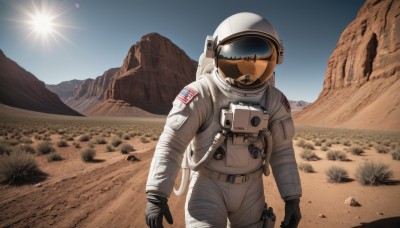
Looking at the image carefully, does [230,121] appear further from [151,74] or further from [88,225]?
[151,74]

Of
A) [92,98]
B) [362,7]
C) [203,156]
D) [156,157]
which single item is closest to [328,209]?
[203,156]

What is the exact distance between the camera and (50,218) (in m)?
3.64

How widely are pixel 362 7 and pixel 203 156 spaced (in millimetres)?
103588

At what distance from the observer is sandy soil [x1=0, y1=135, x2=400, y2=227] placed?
11.9 feet

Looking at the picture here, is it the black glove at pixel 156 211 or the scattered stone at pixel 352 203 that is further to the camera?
the scattered stone at pixel 352 203

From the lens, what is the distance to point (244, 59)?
6.84 feet

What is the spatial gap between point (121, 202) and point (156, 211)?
325 centimetres

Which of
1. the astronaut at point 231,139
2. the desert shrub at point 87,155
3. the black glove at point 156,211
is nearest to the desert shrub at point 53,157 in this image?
the desert shrub at point 87,155

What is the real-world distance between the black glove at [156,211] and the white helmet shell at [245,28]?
5.34 feet

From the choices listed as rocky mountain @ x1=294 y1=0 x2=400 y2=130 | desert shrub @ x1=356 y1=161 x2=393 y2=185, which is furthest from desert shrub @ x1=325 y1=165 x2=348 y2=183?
rocky mountain @ x1=294 y1=0 x2=400 y2=130

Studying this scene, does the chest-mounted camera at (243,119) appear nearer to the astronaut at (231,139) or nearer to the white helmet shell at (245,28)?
the astronaut at (231,139)

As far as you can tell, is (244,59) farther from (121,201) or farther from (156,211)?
(121,201)

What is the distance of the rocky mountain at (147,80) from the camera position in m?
106

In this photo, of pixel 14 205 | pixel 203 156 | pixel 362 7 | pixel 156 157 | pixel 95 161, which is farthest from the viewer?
pixel 362 7
